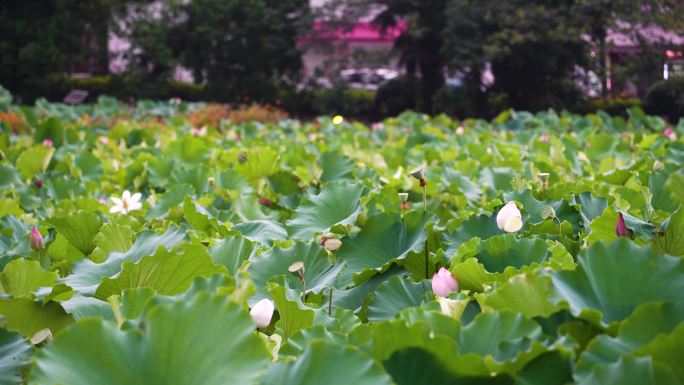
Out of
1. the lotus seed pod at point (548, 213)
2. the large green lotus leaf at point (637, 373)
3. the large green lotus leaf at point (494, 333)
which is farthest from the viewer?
the lotus seed pod at point (548, 213)

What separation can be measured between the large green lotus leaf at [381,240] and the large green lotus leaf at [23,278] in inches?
19.0

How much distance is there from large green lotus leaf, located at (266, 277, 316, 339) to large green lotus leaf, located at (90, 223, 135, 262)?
0.51 meters

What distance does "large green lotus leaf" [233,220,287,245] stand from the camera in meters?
1.70

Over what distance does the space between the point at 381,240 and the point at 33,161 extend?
1969mm

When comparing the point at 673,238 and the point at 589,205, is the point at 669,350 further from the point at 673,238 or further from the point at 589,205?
the point at 589,205

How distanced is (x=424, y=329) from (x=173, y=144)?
2.83m

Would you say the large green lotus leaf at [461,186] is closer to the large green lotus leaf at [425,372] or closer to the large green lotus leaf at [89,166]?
the large green lotus leaf at [89,166]

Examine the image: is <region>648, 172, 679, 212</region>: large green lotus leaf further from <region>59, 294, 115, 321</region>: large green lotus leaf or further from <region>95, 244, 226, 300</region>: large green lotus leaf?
<region>59, 294, 115, 321</region>: large green lotus leaf

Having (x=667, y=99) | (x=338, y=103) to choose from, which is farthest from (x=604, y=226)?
(x=338, y=103)

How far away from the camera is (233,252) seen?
4.38 feet

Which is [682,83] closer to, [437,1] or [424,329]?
[437,1]

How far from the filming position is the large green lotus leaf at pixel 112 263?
130 cm

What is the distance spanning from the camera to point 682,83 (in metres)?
12.5

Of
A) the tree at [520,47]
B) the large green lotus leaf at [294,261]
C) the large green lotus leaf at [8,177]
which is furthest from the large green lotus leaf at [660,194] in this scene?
the tree at [520,47]
